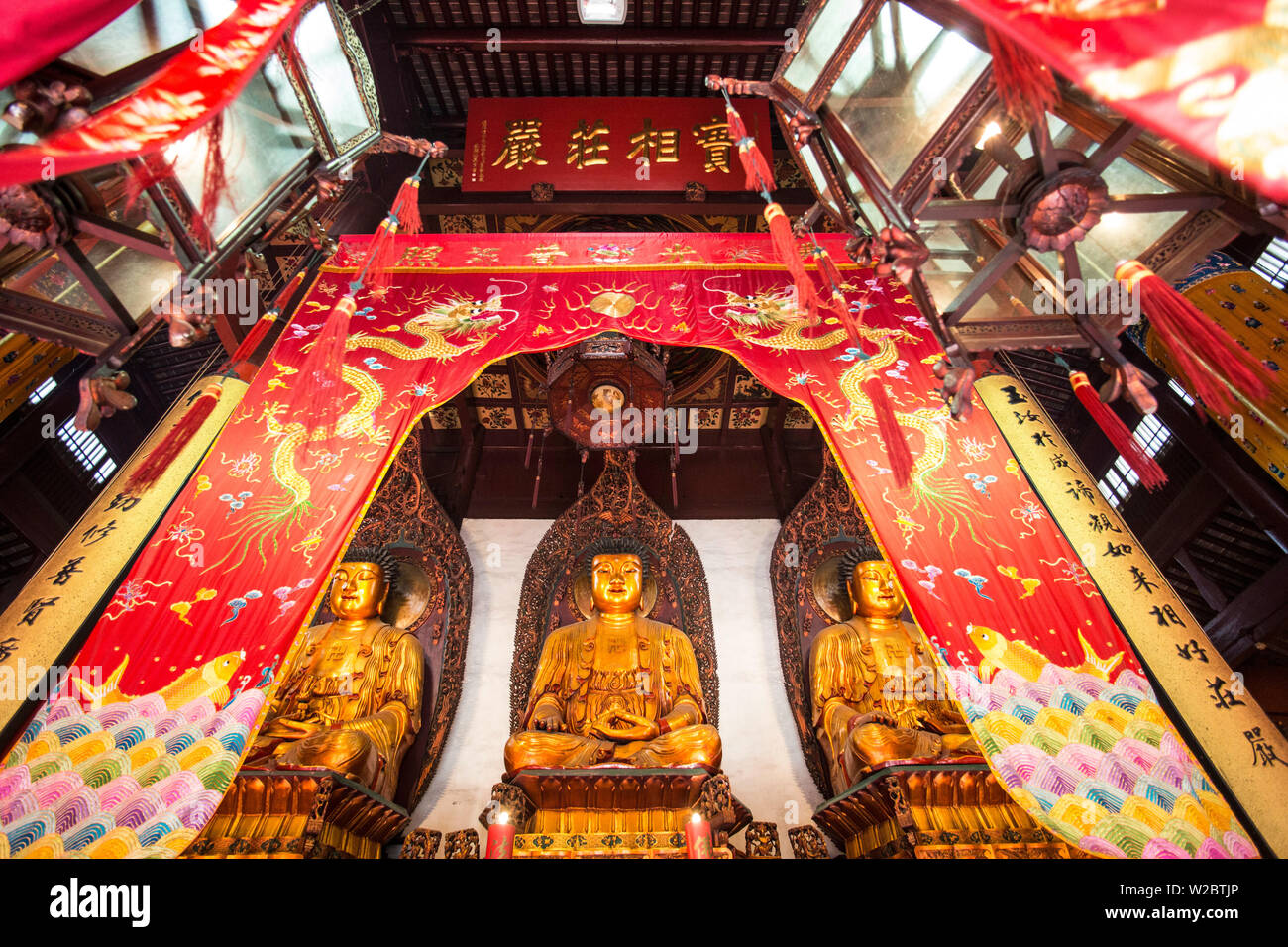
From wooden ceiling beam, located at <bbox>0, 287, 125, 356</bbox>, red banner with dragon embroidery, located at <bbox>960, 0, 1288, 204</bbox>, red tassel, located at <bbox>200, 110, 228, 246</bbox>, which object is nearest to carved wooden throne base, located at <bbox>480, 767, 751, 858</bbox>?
wooden ceiling beam, located at <bbox>0, 287, 125, 356</bbox>

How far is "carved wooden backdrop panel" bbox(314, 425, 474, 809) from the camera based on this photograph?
5023mm

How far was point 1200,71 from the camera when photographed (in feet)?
5.31

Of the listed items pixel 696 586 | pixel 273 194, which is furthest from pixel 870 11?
pixel 696 586

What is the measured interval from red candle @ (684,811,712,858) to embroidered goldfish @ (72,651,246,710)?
186cm

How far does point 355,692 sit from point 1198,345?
4.61 metres

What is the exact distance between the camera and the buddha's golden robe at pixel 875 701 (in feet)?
12.6

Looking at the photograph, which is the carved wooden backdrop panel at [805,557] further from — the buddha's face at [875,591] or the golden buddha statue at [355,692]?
the golden buddha statue at [355,692]

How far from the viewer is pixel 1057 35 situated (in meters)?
1.83

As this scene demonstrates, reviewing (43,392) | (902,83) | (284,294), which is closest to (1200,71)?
(902,83)

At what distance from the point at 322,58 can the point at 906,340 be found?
326cm

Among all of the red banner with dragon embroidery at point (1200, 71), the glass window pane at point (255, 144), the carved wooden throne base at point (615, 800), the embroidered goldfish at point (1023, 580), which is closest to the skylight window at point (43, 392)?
the glass window pane at point (255, 144)

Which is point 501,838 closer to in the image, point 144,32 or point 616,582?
point 616,582

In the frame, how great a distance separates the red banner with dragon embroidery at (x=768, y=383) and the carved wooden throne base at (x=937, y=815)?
2.88 ft
